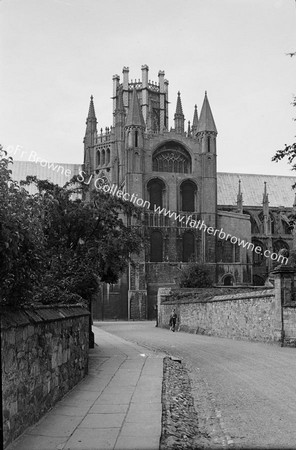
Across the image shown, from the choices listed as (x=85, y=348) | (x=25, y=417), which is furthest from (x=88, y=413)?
(x=85, y=348)

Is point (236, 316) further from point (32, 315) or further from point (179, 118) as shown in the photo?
point (179, 118)

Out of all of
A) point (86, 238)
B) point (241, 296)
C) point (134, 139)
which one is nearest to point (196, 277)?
point (134, 139)

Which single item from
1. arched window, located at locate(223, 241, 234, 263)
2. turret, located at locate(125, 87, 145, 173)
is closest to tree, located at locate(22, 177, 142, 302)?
turret, located at locate(125, 87, 145, 173)

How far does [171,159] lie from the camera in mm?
64750

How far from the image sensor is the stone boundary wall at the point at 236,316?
21281 millimetres

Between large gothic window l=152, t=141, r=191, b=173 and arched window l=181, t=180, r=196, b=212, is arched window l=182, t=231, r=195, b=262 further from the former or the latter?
large gothic window l=152, t=141, r=191, b=173

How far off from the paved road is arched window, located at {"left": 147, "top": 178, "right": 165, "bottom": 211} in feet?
149

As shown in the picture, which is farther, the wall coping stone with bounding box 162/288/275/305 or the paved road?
the wall coping stone with bounding box 162/288/275/305

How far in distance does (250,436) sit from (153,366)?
7153mm

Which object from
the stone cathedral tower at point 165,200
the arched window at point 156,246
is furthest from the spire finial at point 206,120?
the arched window at point 156,246

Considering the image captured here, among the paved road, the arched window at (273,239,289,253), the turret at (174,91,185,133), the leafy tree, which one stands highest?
the turret at (174,91,185,133)

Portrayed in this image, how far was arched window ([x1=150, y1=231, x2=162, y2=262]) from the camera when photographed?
62191mm

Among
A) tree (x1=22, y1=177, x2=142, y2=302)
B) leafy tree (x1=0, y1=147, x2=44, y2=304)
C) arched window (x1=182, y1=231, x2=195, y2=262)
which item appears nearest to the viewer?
leafy tree (x1=0, y1=147, x2=44, y2=304)

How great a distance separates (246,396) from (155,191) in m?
54.1
